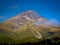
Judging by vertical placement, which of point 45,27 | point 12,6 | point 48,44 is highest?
point 12,6

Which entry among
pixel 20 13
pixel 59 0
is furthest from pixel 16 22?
pixel 59 0

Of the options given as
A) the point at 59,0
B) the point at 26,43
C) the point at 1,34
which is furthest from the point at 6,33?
the point at 59,0

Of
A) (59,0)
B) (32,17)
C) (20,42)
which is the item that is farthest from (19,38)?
(59,0)

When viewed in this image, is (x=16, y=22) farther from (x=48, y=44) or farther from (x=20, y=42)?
(x=48, y=44)

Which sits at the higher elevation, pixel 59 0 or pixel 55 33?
pixel 59 0

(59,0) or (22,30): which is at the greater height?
(59,0)

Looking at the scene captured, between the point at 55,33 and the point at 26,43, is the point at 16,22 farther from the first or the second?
the point at 55,33
